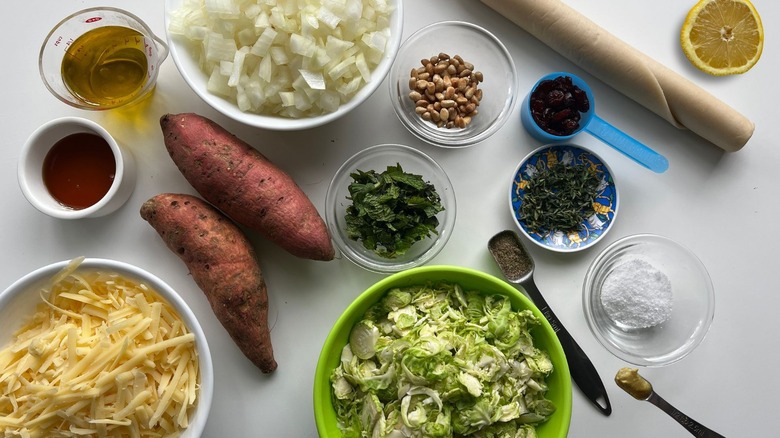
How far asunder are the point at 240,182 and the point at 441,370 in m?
0.73

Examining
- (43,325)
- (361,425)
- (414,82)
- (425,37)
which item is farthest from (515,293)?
(43,325)

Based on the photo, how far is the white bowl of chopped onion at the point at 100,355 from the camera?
1.45 m

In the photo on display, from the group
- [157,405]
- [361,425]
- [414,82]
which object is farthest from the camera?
[414,82]

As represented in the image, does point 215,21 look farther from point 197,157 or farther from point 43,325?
point 43,325

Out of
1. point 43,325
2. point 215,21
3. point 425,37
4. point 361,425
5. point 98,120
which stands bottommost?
point 43,325

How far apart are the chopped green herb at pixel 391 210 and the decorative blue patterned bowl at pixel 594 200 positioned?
266mm

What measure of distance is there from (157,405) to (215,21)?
0.99 metres

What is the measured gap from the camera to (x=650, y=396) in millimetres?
1726

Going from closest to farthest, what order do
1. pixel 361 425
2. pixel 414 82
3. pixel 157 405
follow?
pixel 157 405 < pixel 361 425 < pixel 414 82

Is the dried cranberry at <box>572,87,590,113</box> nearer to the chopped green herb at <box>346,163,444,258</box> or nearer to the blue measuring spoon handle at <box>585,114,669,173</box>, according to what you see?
the blue measuring spoon handle at <box>585,114,669,173</box>

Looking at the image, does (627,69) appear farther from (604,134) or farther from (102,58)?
(102,58)

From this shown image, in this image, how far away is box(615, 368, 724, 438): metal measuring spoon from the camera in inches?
65.7

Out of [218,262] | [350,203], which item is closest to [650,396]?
[350,203]

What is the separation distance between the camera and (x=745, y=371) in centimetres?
187
